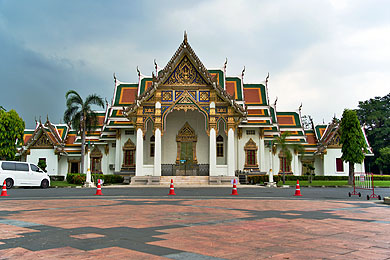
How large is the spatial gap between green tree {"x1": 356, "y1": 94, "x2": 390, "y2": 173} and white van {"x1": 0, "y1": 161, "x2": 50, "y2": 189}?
45.7m

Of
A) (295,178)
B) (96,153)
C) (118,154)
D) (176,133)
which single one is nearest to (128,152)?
(118,154)

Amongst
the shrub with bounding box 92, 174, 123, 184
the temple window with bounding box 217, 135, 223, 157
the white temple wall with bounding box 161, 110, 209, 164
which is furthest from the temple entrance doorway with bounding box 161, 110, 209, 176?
the shrub with bounding box 92, 174, 123, 184

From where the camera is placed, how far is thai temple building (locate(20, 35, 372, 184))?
1125 inches

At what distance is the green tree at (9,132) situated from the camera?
32.5 meters

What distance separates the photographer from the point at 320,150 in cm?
3738

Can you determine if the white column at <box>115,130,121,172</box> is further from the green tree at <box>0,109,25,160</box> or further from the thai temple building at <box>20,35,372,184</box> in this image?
the green tree at <box>0,109,25,160</box>

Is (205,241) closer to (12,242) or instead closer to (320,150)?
(12,242)

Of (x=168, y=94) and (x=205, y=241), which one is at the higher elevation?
(x=168, y=94)

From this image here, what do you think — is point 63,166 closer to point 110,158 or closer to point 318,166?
point 110,158

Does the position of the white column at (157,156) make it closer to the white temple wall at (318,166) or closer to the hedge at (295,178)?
the hedge at (295,178)

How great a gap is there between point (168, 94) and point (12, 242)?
80.3 feet

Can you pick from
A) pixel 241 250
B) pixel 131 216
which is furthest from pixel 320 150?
pixel 241 250

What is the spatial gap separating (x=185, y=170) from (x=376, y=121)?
40.6m

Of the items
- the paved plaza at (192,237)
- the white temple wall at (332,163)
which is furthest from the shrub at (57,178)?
the paved plaza at (192,237)
